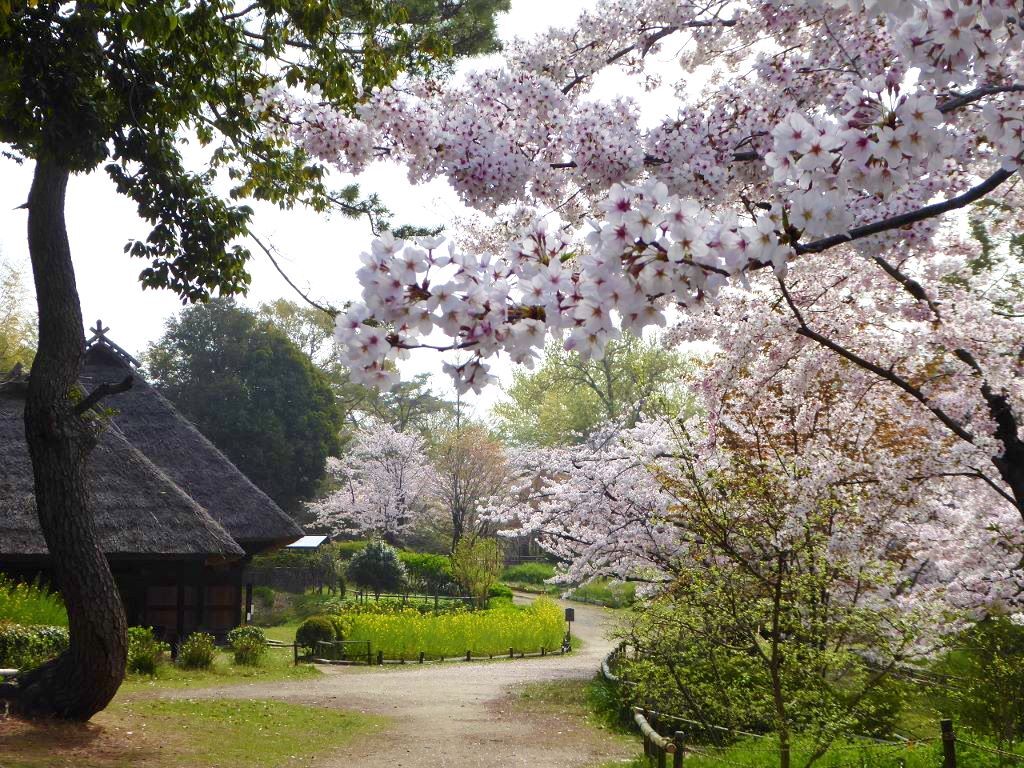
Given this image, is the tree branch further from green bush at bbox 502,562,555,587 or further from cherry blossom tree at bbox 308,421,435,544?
cherry blossom tree at bbox 308,421,435,544

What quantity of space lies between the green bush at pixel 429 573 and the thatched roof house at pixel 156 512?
25.4 ft

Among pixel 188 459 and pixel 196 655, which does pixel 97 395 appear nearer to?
pixel 196 655

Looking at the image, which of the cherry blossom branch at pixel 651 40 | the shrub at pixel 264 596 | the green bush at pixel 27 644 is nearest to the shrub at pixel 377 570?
the shrub at pixel 264 596

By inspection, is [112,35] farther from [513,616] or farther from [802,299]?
[513,616]

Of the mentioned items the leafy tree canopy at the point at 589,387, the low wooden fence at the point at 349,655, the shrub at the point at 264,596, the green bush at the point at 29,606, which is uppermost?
the leafy tree canopy at the point at 589,387

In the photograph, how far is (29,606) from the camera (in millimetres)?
11750

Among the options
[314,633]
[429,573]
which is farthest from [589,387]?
[314,633]

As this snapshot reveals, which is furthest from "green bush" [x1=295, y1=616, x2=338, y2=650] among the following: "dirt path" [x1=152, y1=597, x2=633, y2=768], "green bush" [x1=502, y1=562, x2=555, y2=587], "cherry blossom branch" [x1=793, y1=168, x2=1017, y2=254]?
"green bush" [x1=502, y1=562, x2=555, y2=587]

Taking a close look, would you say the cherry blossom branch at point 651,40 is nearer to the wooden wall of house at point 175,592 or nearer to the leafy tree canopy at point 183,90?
the leafy tree canopy at point 183,90

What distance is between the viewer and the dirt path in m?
8.12

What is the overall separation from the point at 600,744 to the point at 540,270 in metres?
7.69

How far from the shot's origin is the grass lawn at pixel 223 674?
11391mm

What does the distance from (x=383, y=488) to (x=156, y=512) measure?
69.3ft

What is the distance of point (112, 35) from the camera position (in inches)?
284
